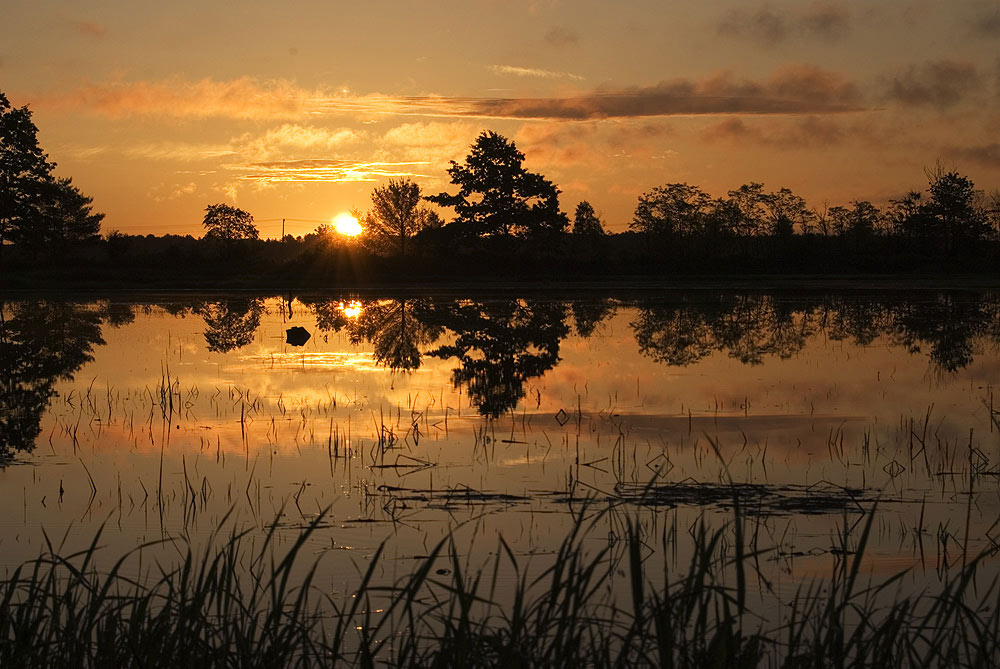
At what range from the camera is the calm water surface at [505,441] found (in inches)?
300

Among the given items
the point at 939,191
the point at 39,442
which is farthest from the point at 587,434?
the point at 939,191

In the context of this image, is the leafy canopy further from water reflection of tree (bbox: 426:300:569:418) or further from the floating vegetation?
the floating vegetation

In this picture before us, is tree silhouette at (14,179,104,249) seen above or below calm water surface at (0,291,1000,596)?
above

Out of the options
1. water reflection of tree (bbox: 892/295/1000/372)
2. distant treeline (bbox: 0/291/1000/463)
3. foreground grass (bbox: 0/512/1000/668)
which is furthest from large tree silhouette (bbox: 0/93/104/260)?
foreground grass (bbox: 0/512/1000/668)

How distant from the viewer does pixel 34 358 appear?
21.2 meters

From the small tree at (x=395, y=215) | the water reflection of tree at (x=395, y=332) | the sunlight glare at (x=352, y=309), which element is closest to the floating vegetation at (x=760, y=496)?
the water reflection of tree at (x=395, y=332)

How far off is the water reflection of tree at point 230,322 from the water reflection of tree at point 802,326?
9.58 meters

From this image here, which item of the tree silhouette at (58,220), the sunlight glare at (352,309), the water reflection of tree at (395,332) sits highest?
the tree silhouette at (58,220)

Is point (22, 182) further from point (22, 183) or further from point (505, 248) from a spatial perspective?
point (505, 248)

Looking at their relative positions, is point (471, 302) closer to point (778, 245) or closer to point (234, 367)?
point (234, 367)

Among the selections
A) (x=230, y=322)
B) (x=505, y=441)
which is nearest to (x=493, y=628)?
(x=505, y=441)

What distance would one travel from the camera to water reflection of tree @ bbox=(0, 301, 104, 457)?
12836 millimetres

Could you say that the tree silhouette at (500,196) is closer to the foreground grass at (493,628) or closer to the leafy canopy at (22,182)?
the leafy canopy at (22,182)

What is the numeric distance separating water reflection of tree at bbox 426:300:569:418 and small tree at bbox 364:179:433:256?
2100 inches
